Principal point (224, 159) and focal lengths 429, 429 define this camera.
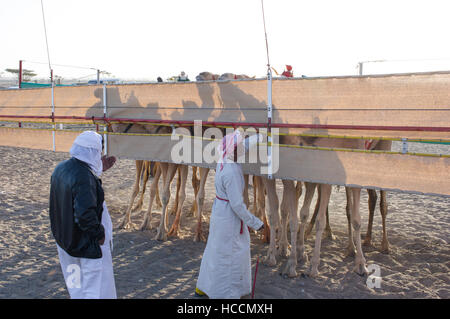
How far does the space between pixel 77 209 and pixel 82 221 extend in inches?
4.1

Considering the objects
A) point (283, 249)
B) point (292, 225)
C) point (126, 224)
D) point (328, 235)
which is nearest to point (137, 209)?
point (126, 224)

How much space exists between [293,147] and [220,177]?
1058 millimetres

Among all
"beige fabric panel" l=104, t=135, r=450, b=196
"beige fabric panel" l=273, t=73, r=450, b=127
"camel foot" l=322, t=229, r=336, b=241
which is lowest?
"camel foot" l=322, t=229, r=336, b=241

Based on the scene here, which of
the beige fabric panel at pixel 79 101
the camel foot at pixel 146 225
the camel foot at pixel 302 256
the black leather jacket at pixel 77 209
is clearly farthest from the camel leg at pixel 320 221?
the beige fabric panel at pixel 79 101

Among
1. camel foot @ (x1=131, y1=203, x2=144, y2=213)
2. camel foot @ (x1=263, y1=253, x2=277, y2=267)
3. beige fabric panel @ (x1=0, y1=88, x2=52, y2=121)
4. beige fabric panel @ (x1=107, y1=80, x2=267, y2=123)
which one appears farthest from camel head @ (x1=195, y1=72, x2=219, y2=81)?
camel foot @ (x1=131, y1=203, x2=144, y2=213)

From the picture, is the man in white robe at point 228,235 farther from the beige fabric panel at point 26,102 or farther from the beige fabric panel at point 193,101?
the beige fabric panel at point 26,102

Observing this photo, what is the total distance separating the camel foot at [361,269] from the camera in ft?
18.0

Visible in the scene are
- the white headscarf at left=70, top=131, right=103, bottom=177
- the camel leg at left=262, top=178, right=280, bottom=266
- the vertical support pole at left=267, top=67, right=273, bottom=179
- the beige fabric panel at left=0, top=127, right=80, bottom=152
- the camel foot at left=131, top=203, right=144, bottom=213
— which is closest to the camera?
the white headscarf at left=70, top=131, right=103, bottom=177

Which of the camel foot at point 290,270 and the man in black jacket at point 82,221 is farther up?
the man in black jacket at point 82,221

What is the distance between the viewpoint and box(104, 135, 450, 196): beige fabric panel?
4.20 m

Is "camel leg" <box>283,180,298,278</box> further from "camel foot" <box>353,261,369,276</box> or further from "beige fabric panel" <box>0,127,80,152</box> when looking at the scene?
"beige fabric panel" <box>0,127,80,152</box>

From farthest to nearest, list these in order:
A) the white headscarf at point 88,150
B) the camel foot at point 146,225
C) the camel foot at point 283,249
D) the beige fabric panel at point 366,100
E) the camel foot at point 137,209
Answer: the camel foot at point 137,209 < the camel foot at point 146,225 < the camel foot at point 283,249 < the beige fabric panel at point 366,100 < the white headscarf at point 88,150

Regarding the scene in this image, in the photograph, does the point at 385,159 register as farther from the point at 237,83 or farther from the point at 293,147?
the point at 237,83

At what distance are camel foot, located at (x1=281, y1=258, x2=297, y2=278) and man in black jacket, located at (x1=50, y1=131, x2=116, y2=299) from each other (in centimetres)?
254
